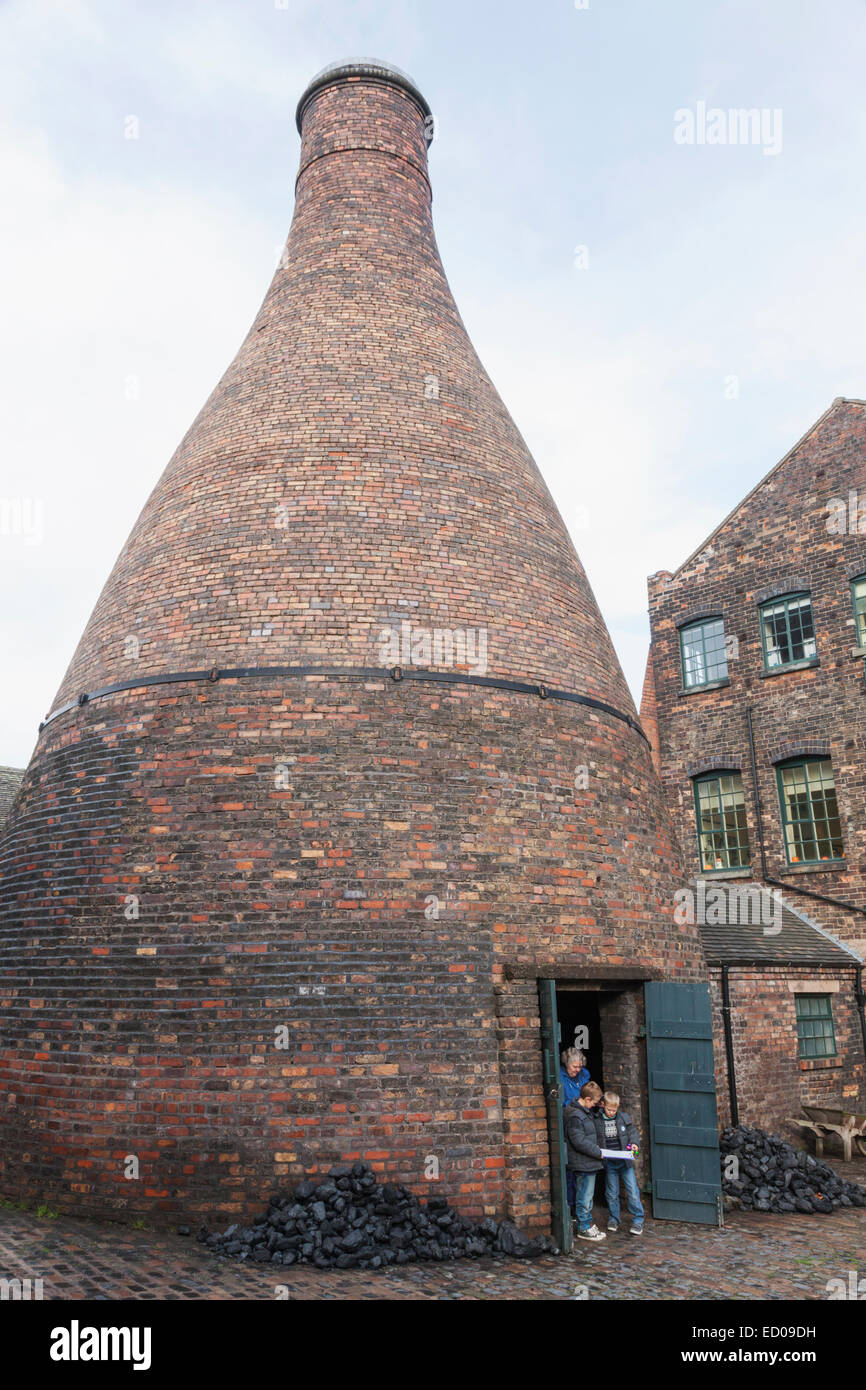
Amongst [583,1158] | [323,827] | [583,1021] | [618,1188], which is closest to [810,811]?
[583,1021]

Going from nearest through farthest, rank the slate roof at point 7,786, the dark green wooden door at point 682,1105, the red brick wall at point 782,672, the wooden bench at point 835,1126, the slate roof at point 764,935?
the dark green wooden door at point 682,1105, the wooden bench at point 835,1126, the slate roof at point 764,935, the red brick wall at point 782,672, the slate roof at point 7,786

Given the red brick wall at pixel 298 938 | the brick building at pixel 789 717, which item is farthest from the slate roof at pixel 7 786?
the brick building at pixel 789 717

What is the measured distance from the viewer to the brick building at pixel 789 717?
523 inches

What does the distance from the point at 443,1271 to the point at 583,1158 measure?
5.47 feet

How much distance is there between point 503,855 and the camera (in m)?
7.61

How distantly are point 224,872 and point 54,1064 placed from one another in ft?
6.62

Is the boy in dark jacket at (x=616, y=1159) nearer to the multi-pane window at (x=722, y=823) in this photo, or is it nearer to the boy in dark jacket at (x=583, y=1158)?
the boy in dark jacket at (x=583, y=1158)

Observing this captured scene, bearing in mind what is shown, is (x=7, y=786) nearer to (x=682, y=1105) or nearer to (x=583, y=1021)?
(x=583, y=1021)

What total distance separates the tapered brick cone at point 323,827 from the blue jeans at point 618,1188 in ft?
3.18

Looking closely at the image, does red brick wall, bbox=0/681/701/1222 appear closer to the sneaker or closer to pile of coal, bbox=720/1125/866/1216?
the sneaker

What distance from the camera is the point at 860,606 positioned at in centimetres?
1528

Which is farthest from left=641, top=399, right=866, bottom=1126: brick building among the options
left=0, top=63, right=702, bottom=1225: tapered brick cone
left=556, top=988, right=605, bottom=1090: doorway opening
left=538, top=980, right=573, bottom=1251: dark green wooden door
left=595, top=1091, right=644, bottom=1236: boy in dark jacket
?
left=538, top=980, right=573, bottom=1251: dark green wooden door

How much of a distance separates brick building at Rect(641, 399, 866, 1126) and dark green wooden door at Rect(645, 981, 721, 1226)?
14.7 feet

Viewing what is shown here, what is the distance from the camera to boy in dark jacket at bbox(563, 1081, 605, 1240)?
7191 millimetres
